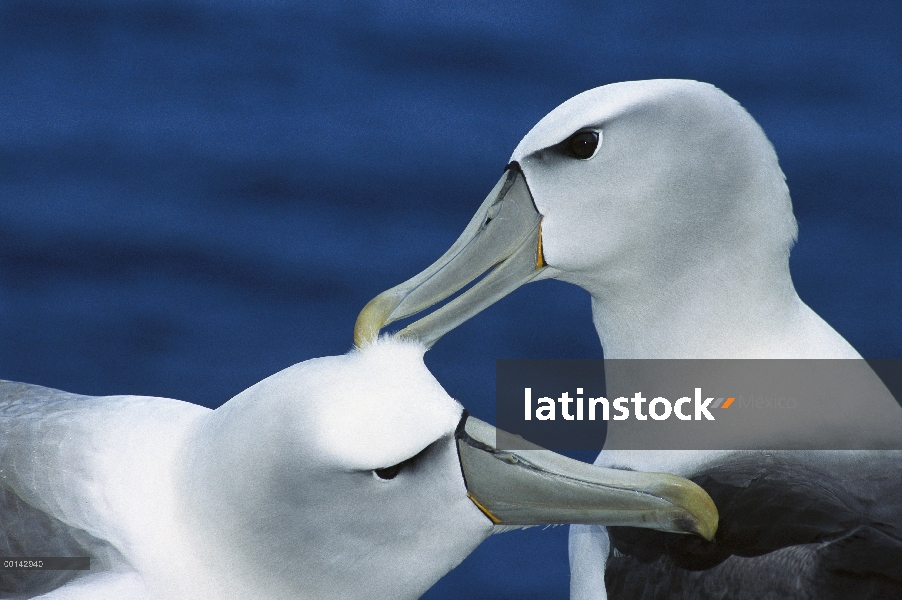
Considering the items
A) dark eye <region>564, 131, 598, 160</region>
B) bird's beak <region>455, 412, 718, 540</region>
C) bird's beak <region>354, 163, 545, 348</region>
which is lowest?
bird's beak <region>455, 412, 718, 540</region>

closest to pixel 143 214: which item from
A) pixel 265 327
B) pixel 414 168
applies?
pixel 265 327

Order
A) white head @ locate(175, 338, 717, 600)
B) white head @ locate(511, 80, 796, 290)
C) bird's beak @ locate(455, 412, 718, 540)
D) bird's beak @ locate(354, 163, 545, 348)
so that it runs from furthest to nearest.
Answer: bird's beak @ locate(354, 163, 545, 348) → white head @ locate(511, 80, 796, 290) → bird's beak @ locate(455, 412, 718, 540) → white head @ locate(175, 338, 717, 600)

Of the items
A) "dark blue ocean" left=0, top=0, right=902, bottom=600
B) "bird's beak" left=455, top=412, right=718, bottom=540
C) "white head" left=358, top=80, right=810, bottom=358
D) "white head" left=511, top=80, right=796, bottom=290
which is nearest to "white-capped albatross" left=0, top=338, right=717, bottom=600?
"bird's beak" left=455, top=412, right=718, bottom=540

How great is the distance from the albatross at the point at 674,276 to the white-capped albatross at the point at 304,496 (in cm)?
16

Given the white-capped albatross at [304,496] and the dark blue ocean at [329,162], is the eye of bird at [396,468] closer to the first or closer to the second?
the white-capped albatross at [304,496]

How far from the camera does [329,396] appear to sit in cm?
206

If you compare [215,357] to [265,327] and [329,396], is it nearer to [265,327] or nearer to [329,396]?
[265,327]

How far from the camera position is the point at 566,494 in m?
2.23

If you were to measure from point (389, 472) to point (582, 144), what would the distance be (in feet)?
2.71

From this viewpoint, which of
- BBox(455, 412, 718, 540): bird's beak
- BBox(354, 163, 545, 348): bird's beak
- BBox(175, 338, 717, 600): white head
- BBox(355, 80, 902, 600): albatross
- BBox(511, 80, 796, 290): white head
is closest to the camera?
BBox(175, 338, 717, 600): white head

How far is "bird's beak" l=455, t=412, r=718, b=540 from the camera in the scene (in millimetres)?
2214

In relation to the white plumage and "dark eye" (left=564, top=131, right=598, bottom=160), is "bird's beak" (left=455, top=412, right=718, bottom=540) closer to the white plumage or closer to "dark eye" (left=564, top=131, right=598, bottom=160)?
the white plumage

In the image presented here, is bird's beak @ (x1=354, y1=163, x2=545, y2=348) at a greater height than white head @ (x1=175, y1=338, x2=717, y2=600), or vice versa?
bird's beak @ (x1=354, y1=163, x2=545, y2=348)

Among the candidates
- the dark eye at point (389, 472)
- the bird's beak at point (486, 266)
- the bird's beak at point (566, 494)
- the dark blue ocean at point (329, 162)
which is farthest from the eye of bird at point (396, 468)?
the dark blue ocean at point (329, 162)
